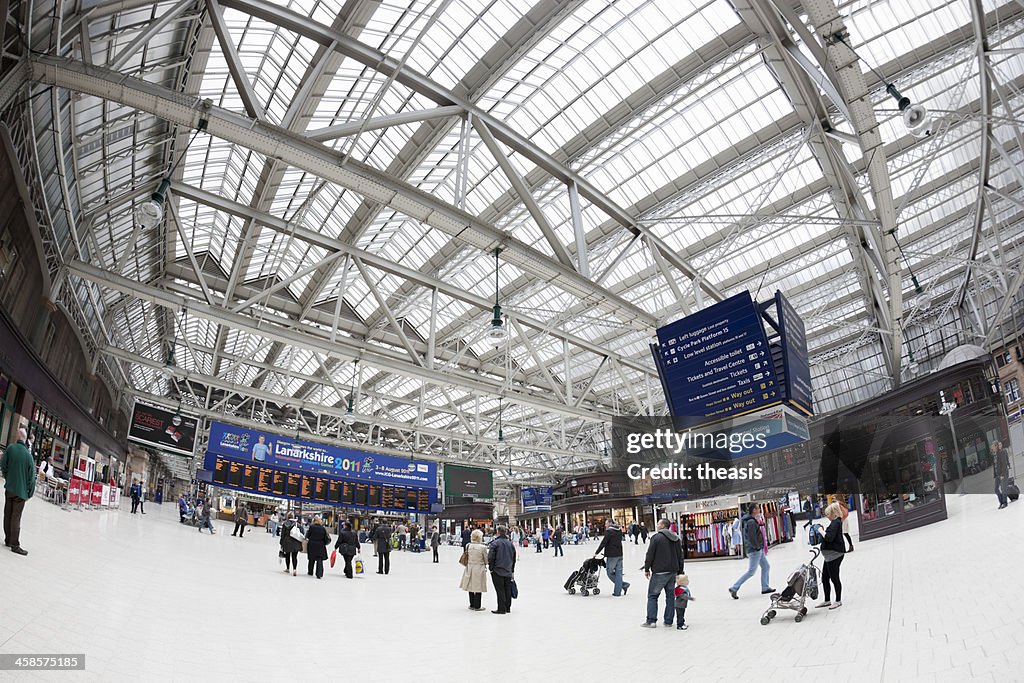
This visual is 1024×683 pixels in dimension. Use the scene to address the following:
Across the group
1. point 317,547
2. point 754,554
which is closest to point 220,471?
point 317,547

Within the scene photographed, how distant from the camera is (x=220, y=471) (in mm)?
27484

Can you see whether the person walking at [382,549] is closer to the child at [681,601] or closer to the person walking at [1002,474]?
the child at [681,601]

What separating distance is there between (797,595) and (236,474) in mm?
26917

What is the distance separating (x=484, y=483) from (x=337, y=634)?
27.0 meters

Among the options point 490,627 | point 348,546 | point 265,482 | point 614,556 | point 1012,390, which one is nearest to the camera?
point 490,627

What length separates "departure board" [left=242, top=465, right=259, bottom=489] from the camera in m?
28.5

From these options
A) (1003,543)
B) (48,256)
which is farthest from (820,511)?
(48,256)

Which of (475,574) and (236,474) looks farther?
(236,474)

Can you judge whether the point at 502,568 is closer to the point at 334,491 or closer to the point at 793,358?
the point at 793,358

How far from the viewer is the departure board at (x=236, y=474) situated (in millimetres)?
27797

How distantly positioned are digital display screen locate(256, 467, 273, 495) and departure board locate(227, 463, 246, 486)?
104cm

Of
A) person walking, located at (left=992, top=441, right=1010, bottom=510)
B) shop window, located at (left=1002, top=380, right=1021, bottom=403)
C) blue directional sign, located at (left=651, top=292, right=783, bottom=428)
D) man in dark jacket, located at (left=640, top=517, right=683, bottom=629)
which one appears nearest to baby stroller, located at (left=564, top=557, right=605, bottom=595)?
blue directional sign, located at (left=651, top=292, right=783, bottom=428)

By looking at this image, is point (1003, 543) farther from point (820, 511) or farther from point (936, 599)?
point (820, 511)

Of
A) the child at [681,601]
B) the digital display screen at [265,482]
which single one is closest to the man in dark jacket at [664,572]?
the child at [681,601]
